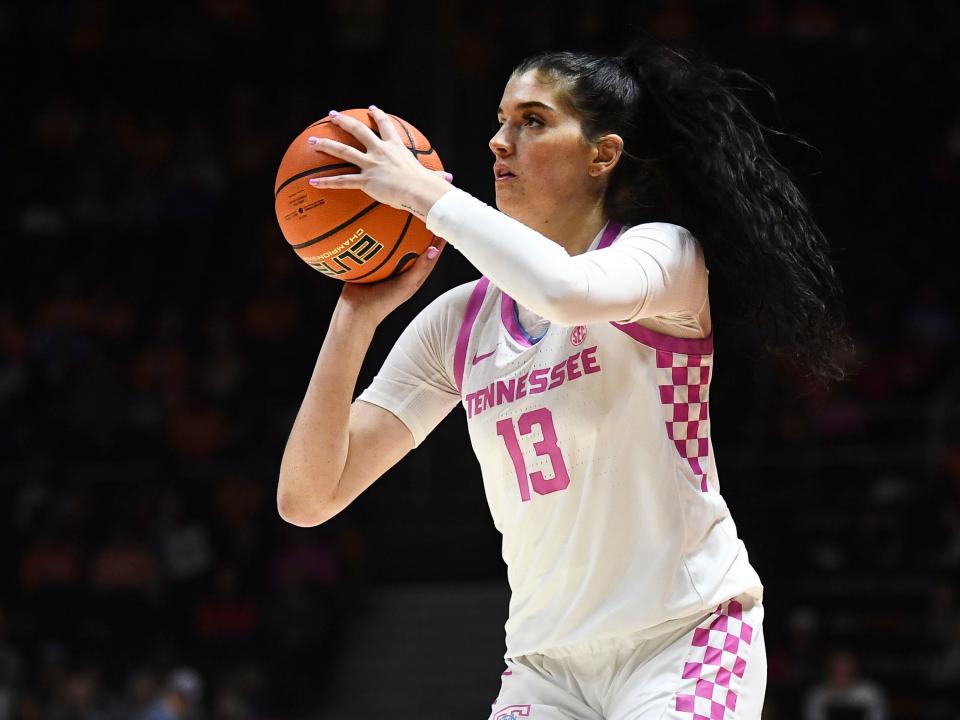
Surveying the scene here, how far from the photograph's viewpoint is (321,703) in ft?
33.6

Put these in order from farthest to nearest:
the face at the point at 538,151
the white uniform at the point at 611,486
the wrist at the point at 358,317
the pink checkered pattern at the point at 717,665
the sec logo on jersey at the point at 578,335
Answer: the wrist at the point at 358,317 < the face at the point at 538,151 < the sec logo on jersey at the point at 578,335 < the white uniform at the point at 611,486 < the pink checkered pattern at the point at 717,665

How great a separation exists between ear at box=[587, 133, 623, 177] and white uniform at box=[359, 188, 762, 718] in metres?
0.18

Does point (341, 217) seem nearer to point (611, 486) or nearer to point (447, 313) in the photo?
point (447, 313)

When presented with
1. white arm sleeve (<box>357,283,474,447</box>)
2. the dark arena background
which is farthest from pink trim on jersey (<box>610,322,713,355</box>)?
the dark arena background

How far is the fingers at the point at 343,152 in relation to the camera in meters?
3.09

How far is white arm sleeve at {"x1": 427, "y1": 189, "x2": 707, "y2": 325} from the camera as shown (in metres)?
2.78

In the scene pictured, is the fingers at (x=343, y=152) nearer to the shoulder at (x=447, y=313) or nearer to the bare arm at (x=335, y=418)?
the bare arm at (x=335, y=418)

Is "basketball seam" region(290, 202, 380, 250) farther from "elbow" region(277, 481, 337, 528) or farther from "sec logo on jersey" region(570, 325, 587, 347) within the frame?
"elbow" region(277, 481, 337, 528)

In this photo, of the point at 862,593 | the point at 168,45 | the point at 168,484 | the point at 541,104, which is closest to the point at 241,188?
the point at 168,45

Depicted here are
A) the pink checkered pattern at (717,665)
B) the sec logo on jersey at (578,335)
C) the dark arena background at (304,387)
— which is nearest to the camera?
the pink checkered pattern at (717,665)

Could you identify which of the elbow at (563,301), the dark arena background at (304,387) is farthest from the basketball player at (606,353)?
the dark arena background at (304,387)

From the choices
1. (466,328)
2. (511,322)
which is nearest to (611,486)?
(511,322)

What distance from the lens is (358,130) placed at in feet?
10.2

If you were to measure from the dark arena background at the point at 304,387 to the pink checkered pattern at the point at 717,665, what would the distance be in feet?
20.1
